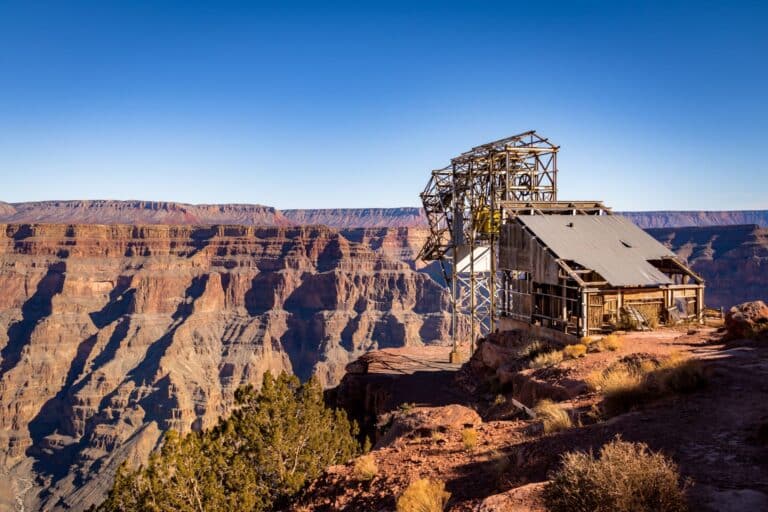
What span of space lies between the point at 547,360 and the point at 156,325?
98.4m

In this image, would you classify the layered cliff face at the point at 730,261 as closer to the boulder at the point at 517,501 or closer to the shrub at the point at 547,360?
the shrub at the point at 547,360

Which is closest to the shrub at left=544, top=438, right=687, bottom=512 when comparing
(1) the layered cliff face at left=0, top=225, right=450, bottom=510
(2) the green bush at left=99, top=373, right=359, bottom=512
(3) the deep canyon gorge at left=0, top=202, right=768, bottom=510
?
(2) the green bush at left=99, top=373, right=359, bottom=512

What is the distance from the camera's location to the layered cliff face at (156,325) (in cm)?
7194

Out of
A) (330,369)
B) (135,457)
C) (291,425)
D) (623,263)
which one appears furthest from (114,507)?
(330,369)

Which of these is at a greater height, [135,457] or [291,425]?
[291,425]

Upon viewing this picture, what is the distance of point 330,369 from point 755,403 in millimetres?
83547

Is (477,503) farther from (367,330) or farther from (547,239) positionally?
(367,330)

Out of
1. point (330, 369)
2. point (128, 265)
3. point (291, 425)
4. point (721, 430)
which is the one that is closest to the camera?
point (721, 430)

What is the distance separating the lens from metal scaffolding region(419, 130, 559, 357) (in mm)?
22688

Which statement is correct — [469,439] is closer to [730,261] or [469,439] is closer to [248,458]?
[248,458]

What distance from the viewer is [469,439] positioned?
930cm

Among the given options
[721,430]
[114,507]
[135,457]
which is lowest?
[135,457]

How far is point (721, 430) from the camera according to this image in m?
7.49

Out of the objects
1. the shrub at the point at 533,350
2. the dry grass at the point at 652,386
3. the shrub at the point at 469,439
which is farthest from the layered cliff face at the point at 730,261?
the shrub at the point at 469,439
